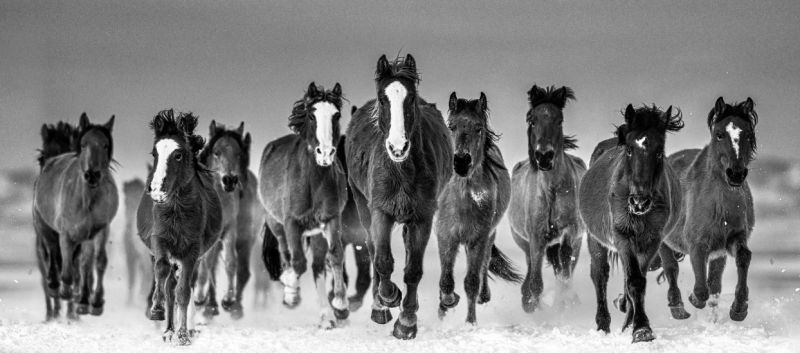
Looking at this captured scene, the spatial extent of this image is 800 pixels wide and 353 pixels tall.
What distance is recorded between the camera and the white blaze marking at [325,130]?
10.6 m

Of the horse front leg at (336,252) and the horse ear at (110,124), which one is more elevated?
the horse ear at (110,124)

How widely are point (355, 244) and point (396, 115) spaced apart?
405 centimetres

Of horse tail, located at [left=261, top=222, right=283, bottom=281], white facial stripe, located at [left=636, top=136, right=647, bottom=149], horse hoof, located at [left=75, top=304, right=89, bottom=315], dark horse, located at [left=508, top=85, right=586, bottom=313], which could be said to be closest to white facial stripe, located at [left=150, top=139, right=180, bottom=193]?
dark horse, located at [left=508, top=85, right=586, bottom=313]

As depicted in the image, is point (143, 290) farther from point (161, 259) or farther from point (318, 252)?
point (161, 259)

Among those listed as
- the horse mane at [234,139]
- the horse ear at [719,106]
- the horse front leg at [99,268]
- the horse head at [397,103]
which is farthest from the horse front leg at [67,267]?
the horse ear at [719,106]

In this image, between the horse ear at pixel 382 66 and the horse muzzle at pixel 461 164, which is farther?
the horse muzzle at pixel 461 164

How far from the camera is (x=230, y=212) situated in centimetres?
1344

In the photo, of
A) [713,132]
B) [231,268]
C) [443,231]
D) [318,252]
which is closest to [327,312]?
[318,252]

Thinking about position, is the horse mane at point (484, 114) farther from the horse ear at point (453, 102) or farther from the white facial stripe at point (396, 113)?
the white facial stripe at point (396, 113)

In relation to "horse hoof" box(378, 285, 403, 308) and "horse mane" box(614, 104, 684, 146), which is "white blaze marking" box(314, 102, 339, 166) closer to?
"horse hoof" box(378, 285, 403, 308)

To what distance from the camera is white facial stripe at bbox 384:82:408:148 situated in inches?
342

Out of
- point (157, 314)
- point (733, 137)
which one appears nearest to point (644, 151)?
point (733, 137)

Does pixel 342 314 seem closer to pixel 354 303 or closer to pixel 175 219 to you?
pixel 354 303

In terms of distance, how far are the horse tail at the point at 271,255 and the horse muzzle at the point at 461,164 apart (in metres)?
4.51
